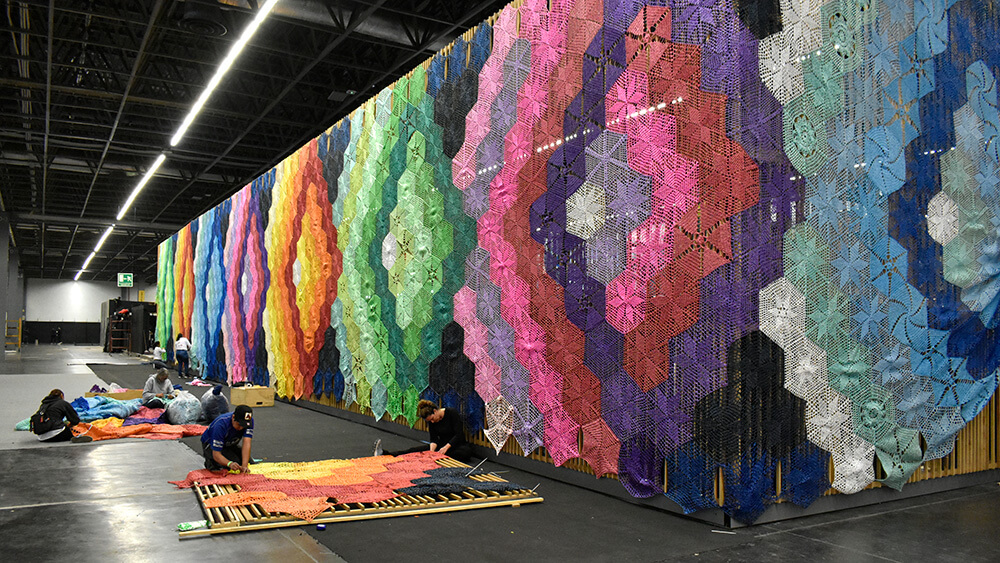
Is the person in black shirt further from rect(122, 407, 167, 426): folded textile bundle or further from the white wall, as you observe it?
the white wall

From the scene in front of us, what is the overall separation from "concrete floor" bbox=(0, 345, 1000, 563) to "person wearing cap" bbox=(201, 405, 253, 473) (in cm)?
39

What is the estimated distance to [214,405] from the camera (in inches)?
354

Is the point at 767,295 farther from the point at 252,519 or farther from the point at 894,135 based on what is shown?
the point at 252,519

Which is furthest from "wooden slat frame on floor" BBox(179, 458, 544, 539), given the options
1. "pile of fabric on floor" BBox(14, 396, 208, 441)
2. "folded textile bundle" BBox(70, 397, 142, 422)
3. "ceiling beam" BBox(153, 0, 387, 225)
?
"ceiling beam" BBox(153, 0, 387, 225)

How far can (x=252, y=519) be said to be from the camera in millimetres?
4258

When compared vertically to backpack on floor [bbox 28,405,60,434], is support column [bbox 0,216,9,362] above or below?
above

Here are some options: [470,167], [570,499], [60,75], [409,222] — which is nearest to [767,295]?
[570,499]

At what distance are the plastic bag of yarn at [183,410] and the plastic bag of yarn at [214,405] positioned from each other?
0.31 ft

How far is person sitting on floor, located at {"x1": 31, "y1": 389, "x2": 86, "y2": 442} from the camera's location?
24.8 feet

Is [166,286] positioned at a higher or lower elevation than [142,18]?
lower

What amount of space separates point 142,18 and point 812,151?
36.8 ft

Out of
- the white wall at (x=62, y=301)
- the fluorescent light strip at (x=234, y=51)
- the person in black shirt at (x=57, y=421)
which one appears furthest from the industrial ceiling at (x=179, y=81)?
the white wall at (x=62, y=301)

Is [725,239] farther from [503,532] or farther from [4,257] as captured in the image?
[4,257]

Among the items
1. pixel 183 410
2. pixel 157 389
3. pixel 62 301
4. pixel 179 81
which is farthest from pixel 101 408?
pixel 62 301
